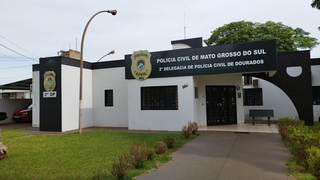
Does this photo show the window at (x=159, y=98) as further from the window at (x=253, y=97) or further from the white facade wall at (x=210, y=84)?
the window at (x=253, y=97)

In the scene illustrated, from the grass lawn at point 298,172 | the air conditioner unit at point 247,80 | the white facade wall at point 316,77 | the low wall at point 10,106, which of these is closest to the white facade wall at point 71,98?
the low wall at point 10,106

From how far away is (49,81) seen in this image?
43.6 feet

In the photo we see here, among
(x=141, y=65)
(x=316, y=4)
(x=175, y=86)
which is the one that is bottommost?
(x=175, y=86)

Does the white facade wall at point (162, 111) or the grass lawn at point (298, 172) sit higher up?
the white facade wall at point (162, 111)

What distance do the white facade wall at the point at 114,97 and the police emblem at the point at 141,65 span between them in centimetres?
209

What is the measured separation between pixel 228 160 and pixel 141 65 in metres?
8.12

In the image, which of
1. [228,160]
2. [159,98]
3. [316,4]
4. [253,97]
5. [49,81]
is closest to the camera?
[228,160]

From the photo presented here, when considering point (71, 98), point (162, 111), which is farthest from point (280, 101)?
point (71, 98)

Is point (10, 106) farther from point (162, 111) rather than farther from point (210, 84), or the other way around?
point (210, 84)

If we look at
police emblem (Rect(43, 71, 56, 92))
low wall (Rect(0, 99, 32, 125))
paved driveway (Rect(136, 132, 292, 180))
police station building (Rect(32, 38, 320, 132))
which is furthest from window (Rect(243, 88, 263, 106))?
low wall (Rect(0, 99, 32, 125))

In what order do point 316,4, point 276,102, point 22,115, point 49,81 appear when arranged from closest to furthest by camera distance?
1. point 316,4
2. point 49,81
3. point 276,102
4. point 22,115

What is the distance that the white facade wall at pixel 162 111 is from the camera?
472 inches

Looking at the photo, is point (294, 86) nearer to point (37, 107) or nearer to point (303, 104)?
point (303, 104)

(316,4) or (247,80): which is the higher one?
(316,4)
